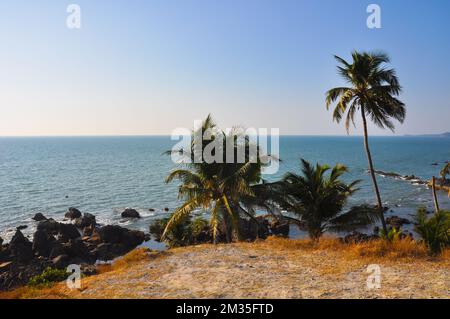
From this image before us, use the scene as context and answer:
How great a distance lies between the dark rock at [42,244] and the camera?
119 ft

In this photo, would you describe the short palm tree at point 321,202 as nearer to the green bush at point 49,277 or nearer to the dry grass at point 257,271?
the dry grass at point 257,271

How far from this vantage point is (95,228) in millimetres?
43969

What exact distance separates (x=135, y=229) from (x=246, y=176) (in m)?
30.1

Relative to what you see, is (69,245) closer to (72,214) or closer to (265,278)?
(72,214)

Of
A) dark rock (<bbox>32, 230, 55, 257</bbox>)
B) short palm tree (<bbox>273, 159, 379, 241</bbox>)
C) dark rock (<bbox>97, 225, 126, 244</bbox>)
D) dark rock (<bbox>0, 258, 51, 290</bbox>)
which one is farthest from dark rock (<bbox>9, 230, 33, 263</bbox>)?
short palm tree (<bbox>273, 159, 379, 241</bbox>)

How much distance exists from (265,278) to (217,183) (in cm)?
877

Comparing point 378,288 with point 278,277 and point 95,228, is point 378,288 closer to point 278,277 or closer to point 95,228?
point 278,277

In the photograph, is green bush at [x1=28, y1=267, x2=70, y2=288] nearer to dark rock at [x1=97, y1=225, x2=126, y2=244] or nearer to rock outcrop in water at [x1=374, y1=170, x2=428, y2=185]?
dark rock at [x1=97, y1=225, x2=126, y2=244]

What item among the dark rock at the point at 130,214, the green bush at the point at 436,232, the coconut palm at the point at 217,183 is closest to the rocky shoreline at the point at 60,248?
the dark rock at the point at 130,214

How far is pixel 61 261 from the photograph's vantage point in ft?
110

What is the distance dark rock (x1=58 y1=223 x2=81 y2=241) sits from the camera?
136ft

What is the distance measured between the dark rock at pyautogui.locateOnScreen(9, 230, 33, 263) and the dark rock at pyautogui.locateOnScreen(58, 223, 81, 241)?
4.83m

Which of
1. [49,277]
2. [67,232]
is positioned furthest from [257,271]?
[67,232]
